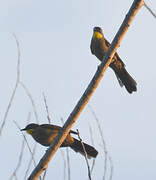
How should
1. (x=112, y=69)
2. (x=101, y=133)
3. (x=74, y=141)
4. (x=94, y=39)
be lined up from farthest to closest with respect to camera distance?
(x=94, y=39), (x=112, y=69), (x=74, y=141), (x=101, y=133)

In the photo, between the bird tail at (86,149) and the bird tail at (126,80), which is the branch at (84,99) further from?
the bird tail at (126,80)

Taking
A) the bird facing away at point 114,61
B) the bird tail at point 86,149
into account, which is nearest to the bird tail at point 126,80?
the bird facing away at point 114,61

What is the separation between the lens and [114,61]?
20.1 ft

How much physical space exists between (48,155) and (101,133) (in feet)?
2.94

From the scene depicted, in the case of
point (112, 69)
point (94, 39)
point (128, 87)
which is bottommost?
point (128, 87)

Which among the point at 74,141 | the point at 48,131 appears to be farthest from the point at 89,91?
the point at 48,131

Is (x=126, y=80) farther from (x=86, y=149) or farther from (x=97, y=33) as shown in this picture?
(x=97, y=33)

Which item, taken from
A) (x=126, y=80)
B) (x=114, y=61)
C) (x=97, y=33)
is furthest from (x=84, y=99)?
(x=97, y=33)

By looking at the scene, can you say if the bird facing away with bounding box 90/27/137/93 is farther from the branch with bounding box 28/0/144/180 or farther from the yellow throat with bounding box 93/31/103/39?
the branch with bounding box 28/0/144/180

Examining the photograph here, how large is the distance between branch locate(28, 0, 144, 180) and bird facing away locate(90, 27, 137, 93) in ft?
9.66

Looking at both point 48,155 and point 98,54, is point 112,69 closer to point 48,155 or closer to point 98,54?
point 98,54

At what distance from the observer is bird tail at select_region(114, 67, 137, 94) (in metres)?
5.23

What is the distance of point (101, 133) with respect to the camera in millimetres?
3051

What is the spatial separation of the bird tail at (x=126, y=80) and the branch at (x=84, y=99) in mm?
2942
